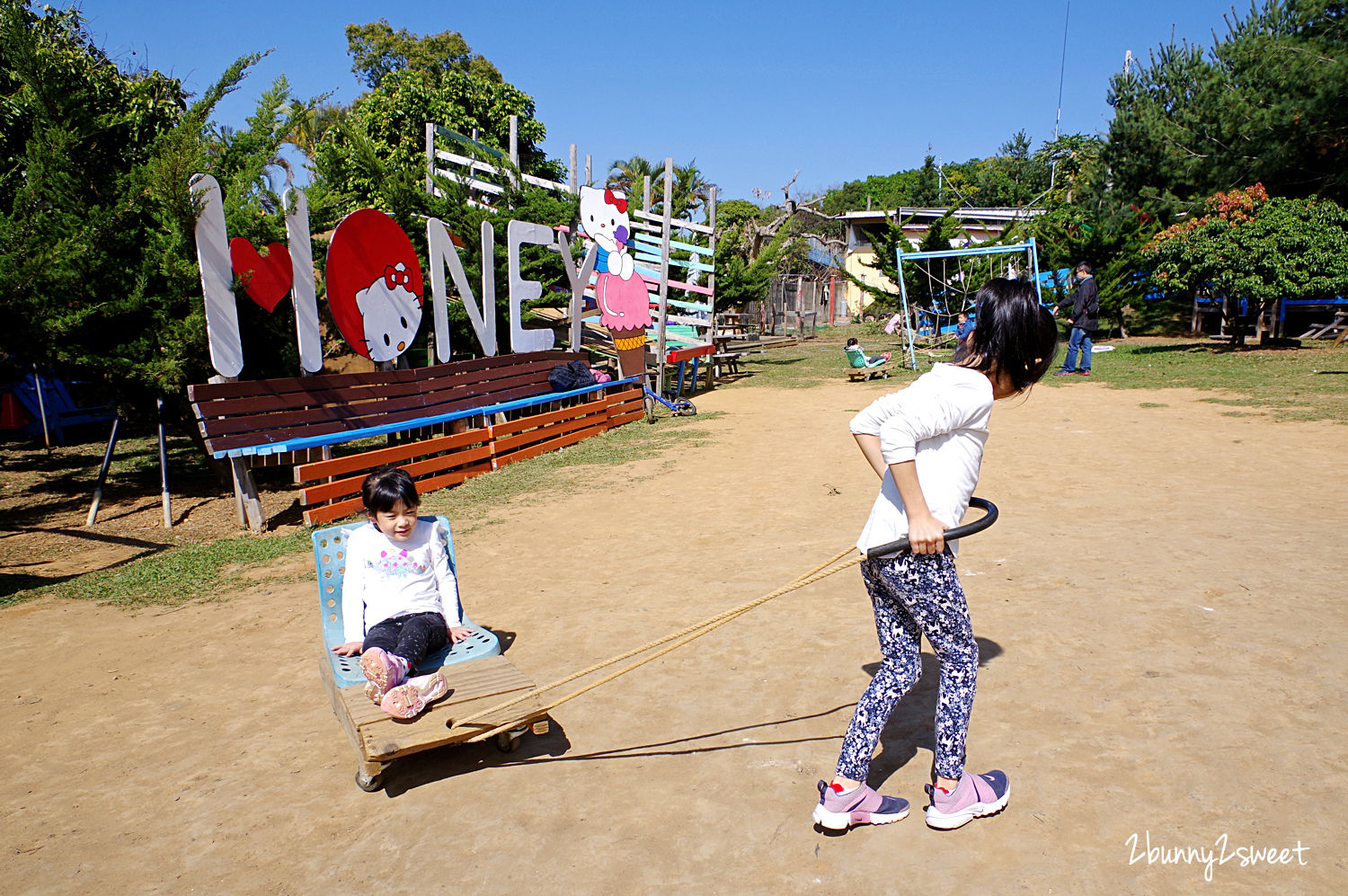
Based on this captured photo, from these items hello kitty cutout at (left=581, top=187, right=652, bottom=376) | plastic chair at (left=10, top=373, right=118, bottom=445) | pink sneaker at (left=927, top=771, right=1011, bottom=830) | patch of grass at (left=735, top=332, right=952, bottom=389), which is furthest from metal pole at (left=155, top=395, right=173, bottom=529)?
patch of grass at (left=735, top=332, right=952, bottom=389)

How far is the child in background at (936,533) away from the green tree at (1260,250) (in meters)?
16.5

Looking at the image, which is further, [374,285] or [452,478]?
[452,478]

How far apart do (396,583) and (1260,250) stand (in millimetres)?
17486

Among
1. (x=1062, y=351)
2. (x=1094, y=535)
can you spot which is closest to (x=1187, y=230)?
(x=1062, y=351)

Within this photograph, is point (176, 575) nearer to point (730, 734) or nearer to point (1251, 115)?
point (730, 734)

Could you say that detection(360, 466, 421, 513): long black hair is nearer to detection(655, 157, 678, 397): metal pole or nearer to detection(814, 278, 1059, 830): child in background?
detection(814, 278, 1059, 830): child in background

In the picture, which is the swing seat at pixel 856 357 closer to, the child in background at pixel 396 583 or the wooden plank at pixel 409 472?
the wooden plank at pixel 409 472

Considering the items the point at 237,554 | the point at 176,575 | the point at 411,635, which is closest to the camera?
the point at 411,635

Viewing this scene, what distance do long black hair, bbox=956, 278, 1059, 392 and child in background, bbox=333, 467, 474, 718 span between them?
2394 millimetres

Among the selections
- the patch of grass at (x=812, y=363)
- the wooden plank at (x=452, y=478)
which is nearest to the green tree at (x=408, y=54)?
the patch of grass at (x=812, y=363)

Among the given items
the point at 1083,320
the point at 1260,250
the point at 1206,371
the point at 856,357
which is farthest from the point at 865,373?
the point at 1260,250

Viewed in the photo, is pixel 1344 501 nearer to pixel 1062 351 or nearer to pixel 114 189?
pixel 114 189

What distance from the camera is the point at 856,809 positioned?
2.84 metres

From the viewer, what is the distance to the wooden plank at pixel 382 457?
7.55 metres
